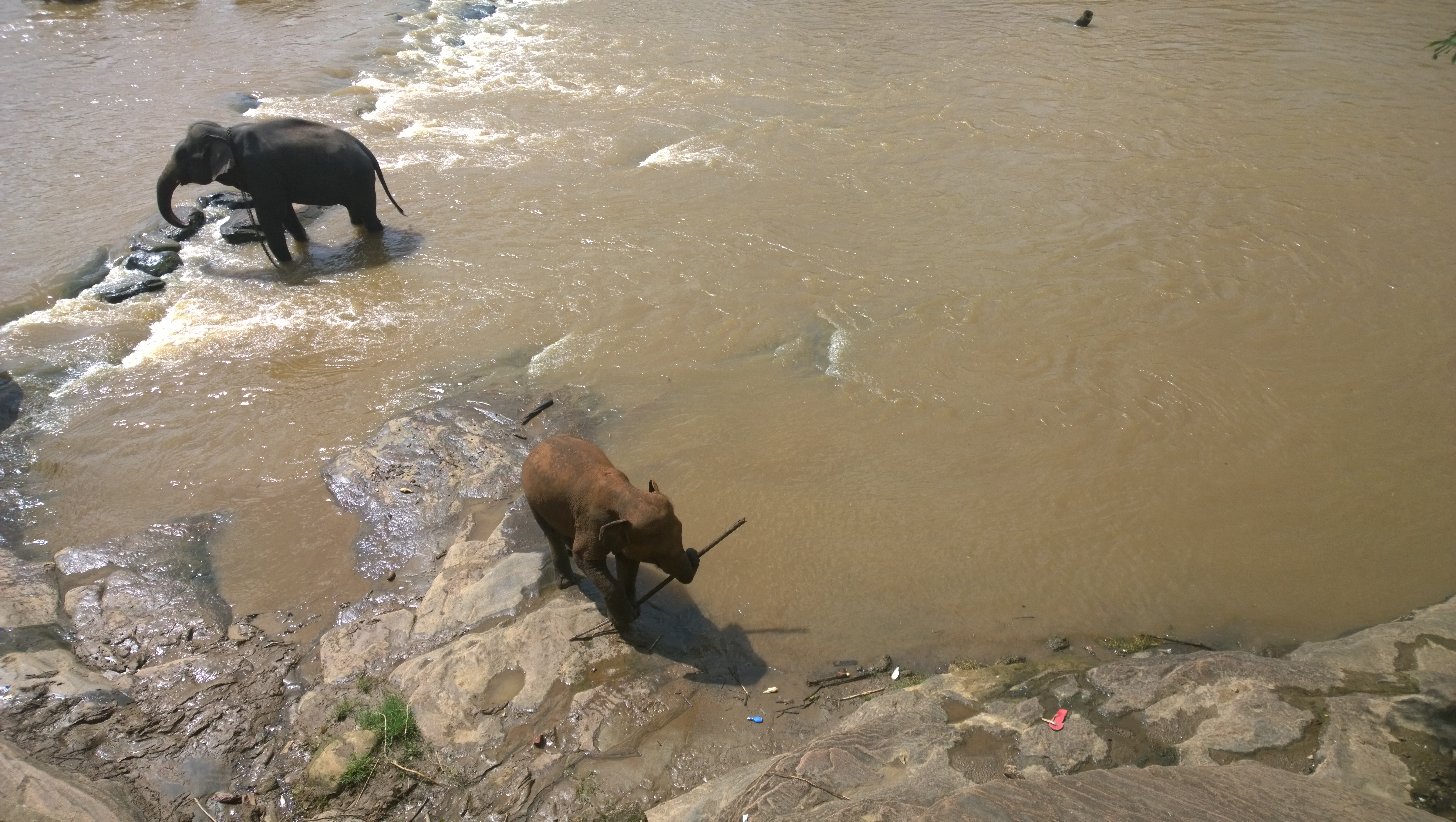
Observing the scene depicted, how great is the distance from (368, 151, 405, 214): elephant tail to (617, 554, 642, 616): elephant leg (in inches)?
241

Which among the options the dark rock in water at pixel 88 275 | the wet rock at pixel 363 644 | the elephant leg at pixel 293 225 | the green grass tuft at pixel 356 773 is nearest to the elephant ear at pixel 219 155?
the elephant leg at pixel 293 225

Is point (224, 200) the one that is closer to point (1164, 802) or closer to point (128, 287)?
point (128, 287)

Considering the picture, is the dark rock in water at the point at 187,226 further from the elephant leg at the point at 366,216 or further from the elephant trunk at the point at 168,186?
the elephant leg at the point at 366,216

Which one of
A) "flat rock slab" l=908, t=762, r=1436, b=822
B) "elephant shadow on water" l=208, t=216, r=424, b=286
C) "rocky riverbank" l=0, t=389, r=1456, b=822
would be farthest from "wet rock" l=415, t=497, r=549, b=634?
"elephant shadow on water" l=208, t=216, r=424, b=286

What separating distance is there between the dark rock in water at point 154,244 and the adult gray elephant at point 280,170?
202 millimetres

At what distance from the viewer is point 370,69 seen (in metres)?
14.4

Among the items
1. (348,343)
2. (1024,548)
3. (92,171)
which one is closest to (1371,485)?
(1024,548)

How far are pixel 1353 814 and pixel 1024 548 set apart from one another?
2466mm

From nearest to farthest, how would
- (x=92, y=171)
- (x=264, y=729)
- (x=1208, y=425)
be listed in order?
(x=264, y=729) < (x=1208, y=425) < (x=92, y=171)

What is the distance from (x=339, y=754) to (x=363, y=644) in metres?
0.77

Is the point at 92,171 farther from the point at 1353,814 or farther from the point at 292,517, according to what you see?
the point at 1353,814

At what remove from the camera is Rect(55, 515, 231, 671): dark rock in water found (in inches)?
189

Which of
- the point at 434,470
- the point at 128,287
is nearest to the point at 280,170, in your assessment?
the point at 128,287

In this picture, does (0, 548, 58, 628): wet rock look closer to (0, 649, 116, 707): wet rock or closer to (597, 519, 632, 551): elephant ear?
(0, 649, 116, 707): wet rock
